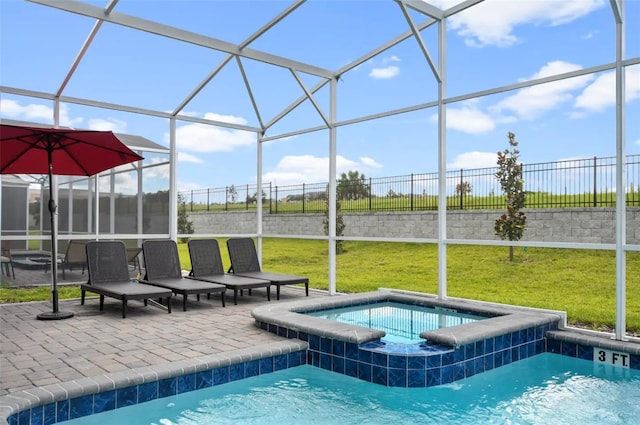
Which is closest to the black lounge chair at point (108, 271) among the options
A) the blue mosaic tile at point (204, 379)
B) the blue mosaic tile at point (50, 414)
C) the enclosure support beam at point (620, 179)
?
the blue mosaic tile at point (204, 379)

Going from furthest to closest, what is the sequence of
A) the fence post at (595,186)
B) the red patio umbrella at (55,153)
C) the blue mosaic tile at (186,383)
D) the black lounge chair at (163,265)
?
the fence post at (595,186) → the black lounge chair at (163,265) → the red patio umbrella at (55,153) → the blue mosaic tile at (186,383)

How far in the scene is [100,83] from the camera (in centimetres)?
2067

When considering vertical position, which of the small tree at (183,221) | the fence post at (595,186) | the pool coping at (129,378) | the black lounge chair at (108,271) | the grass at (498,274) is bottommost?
the grass at (498,274)

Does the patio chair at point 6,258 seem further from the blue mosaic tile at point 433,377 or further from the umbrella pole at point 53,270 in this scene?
the blue mosaic tile at point 433,377

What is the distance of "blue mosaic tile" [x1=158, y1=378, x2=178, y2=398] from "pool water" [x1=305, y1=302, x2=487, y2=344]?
241cm

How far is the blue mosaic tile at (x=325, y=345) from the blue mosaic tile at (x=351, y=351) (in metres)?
0.21

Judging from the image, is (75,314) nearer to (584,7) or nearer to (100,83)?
(100,83)

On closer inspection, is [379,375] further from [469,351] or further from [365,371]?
[469,351]

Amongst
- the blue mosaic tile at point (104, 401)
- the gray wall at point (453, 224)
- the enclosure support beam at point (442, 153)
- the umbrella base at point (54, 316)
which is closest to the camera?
the blue mosaic tile at point (104, 401)

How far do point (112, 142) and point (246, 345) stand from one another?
314 centimetres

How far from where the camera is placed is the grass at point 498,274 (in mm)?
14312

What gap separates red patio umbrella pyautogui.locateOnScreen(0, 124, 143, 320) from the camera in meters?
5.83

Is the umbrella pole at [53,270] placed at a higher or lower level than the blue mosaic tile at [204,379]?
higher

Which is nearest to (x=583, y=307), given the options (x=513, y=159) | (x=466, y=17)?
(x=513, y=159)
